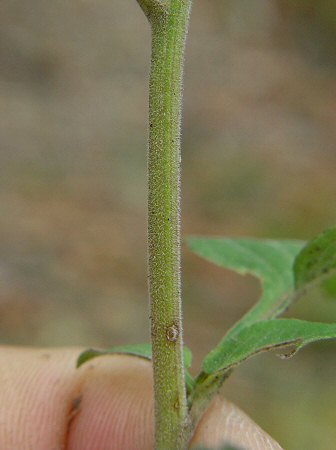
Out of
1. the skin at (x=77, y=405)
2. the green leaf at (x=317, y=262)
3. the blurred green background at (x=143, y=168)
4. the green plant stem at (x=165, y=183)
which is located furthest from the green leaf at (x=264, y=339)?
the blurred green background at (x=143, y=168)

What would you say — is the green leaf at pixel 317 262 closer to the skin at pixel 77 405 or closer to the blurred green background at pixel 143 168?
the skin at pixel 77 405

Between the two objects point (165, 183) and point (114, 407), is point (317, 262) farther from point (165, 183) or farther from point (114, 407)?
point (114, 407)

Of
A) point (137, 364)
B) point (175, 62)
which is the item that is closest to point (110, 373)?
point (137, 364)

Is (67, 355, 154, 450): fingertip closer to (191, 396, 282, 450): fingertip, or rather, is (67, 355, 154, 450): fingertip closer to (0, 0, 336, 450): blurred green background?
(191, 396, 282, 450): fingertip

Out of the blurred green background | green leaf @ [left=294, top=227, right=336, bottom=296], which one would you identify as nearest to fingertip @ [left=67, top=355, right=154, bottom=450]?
green leaf @ [left=294, top=227, right=336, bottom=296]

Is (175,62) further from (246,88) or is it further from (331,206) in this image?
(246,88)
